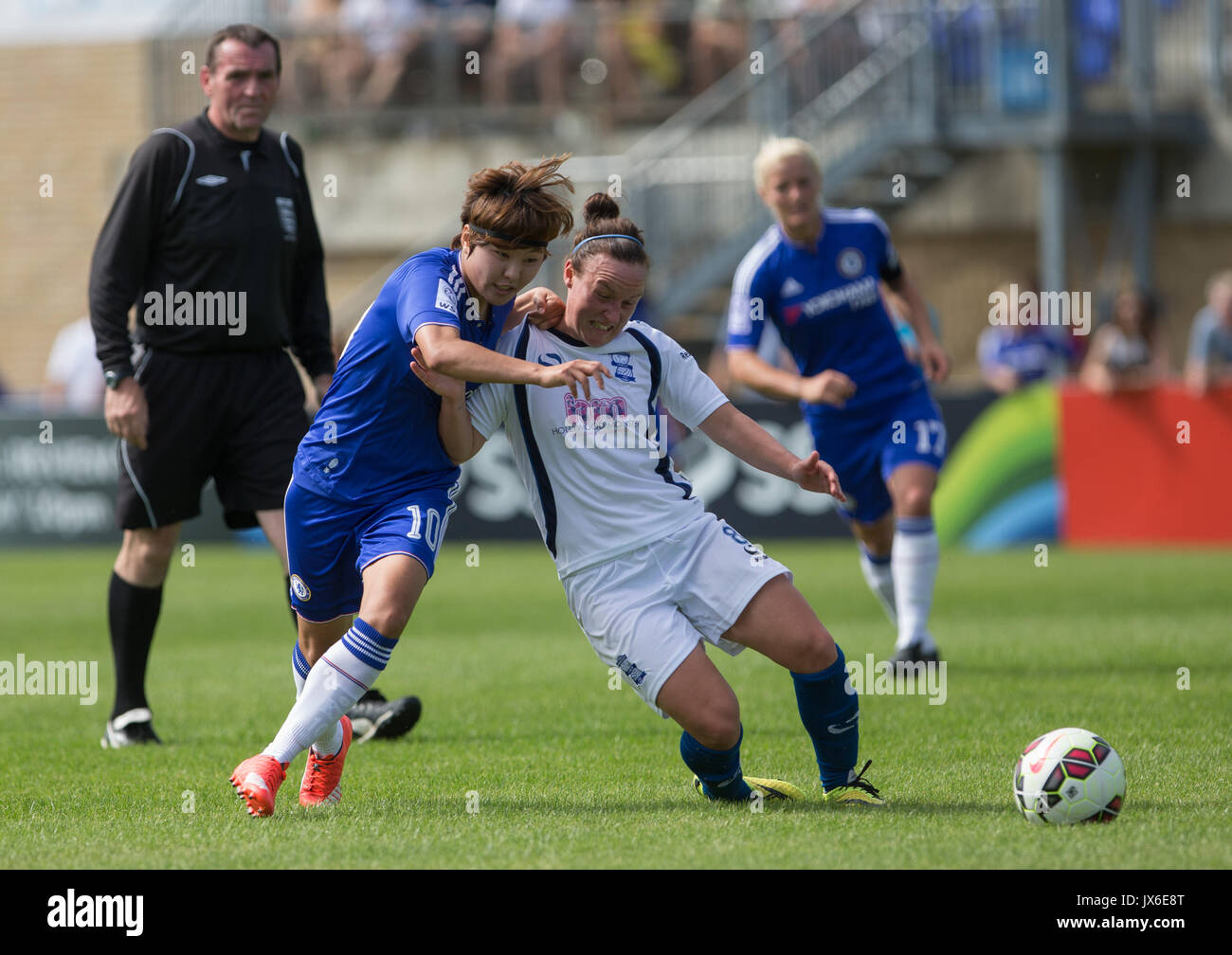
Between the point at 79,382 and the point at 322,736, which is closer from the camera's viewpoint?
the point at 322,736

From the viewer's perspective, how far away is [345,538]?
577 centimetres

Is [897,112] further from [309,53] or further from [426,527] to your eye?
[426,527]

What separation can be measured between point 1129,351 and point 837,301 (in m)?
7.78

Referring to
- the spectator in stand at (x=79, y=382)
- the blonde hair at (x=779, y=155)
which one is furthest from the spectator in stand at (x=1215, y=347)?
the spectator in stand at (x=79, y=382)

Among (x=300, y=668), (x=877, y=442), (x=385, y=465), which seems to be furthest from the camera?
(x=877, y=442)

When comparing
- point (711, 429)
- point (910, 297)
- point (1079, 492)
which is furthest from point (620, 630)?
point (1079, 492)

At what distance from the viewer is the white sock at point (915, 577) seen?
9016 mm

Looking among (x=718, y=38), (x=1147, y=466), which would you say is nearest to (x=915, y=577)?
(x=1147, y=466)

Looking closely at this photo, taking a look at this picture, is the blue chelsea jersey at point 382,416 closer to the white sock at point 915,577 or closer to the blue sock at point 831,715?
the blue sock at point 831,715

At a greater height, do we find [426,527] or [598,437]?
[598,437]

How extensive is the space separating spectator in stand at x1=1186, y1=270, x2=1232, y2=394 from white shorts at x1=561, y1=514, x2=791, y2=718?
10749 millimetres

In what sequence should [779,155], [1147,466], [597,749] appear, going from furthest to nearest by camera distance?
[1147,466] → [779,155] → [597,749]

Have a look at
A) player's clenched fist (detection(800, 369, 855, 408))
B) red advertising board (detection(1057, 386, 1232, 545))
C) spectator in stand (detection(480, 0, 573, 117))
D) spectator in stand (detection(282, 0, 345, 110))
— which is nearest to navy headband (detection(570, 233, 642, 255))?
player's clenched fist (detection(800, 369, 855, 408))

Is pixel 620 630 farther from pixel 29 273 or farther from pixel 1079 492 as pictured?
pixel 29 273
